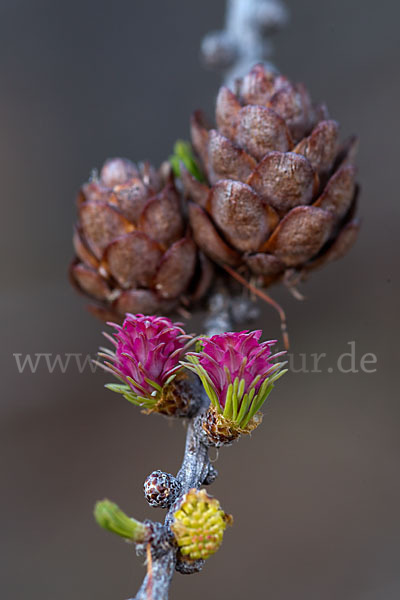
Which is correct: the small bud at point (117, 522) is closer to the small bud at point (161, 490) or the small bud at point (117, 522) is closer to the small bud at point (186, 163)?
the small bud at point (161, 490)

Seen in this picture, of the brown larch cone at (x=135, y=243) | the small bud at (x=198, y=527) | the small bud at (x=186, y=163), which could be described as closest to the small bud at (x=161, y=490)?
the small bud at (x=198, y=527)

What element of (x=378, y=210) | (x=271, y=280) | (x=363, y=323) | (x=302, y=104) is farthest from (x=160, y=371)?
(x=378, y=210)

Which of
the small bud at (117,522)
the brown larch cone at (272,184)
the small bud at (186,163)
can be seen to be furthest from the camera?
the small bud at (186,163)

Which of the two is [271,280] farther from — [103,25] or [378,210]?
[103,25]

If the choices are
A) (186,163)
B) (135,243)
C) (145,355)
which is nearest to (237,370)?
(145,355)

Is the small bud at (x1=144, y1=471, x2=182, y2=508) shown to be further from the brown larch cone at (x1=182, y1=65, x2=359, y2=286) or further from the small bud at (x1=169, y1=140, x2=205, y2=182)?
the small bud at (x1=169, y1=140, x2=205, y2=182)

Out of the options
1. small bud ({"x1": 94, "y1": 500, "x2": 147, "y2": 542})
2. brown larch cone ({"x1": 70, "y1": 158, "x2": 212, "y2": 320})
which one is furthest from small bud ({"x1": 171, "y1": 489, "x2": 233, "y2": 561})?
brown larch cone ({"x1": 70, "y1": 158, "x2": 212, "y2": 320})
